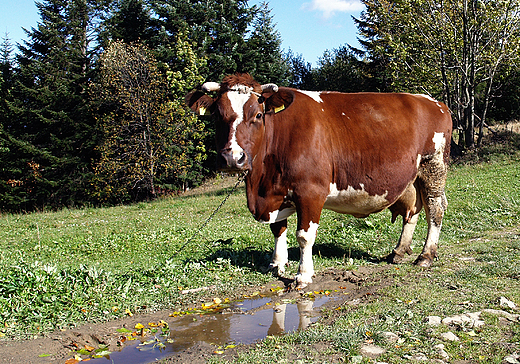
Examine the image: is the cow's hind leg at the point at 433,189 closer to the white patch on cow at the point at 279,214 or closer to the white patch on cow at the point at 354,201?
the white patch on cow at the point at 354,201

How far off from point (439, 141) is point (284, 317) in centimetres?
456

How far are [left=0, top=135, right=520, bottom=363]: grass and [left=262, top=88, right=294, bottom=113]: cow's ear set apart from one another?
2775 mm

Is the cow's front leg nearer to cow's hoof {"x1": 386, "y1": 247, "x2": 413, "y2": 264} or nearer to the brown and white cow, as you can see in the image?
the brown and white cow

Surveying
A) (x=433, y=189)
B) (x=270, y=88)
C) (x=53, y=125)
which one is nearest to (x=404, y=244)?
(x=433, y=189)

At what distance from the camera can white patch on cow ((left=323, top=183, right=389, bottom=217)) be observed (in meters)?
7.53

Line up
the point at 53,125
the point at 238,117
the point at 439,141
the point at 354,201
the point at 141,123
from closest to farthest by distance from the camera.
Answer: the point at 238,117 → the point at 354,201 → the point at 439,141 → the point at 141,123 → the point at 53,125

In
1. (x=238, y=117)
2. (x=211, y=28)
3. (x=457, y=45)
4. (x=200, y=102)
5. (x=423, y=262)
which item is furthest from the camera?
(x=211, y=28)

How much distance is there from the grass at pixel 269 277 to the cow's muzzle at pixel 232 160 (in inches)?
76.0

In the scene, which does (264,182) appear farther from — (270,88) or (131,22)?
(131,22)

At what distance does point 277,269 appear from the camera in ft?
25.4

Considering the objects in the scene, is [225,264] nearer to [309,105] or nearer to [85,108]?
[309,105]

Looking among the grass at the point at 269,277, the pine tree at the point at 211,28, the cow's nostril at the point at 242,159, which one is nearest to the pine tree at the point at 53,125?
the pine tree at the point at 211,28

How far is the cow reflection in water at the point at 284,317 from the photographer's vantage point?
542cm

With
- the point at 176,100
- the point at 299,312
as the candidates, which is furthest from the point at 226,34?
the point at 299,312
